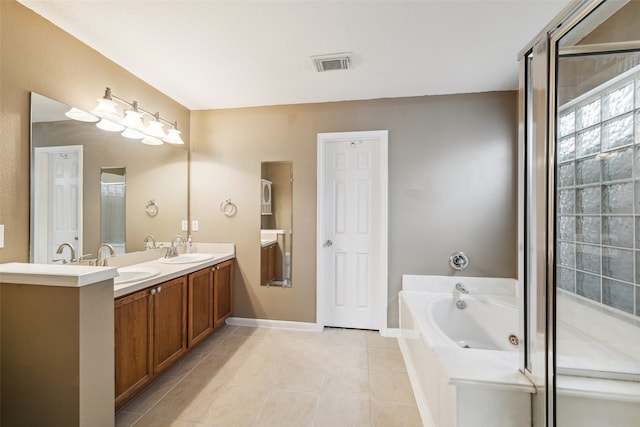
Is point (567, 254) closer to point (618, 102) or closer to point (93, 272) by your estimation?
point (618, 102)

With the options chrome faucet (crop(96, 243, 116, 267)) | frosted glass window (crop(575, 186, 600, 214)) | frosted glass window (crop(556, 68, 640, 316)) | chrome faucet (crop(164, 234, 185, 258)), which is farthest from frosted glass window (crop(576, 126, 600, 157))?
chrome faucet (crop(164, 234, 185, 258))

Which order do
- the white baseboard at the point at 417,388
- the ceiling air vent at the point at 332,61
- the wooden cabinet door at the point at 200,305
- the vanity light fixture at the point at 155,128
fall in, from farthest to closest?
the vanity light fixture at the point at 155,128 < the wooden cabinet door at the point at 200,305 < the ceiling air vent at the point at 332,61 < the white baseboard at the point at 417,388

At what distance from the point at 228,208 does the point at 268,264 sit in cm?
77

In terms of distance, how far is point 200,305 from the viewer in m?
2.36

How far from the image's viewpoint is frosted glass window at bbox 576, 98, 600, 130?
110 centimetres

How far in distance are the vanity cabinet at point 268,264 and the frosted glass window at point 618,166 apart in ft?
8.19

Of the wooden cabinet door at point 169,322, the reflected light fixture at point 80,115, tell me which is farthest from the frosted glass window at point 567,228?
the reflected light fixture at point 80,115

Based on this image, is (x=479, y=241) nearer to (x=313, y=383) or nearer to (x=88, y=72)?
(x=313, y=383)

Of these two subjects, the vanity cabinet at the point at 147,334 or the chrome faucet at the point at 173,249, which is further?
the chrome faucet at the point at 173,249

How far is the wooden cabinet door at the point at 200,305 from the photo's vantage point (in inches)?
87.5

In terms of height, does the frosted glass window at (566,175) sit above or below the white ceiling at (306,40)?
below

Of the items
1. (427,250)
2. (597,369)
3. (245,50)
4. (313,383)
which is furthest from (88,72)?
(597,369)

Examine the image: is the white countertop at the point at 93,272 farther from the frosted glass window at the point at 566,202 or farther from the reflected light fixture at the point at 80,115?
the frosted glass window at the point at 566,202

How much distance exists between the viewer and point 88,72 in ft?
6.12
